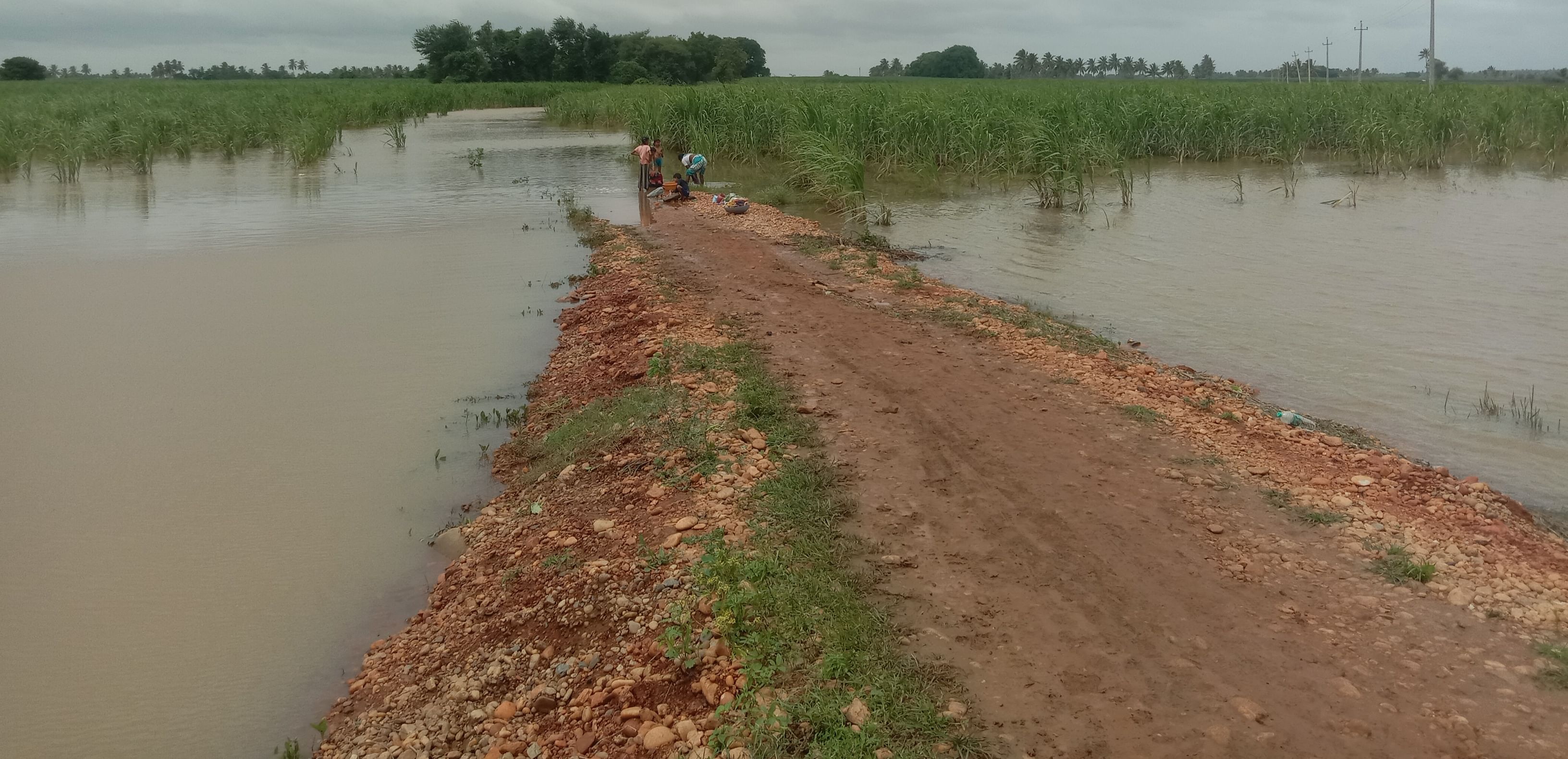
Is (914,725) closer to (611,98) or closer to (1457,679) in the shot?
(1457,679)

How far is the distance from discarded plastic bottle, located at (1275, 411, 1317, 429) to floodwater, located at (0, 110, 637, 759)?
4.80 meters

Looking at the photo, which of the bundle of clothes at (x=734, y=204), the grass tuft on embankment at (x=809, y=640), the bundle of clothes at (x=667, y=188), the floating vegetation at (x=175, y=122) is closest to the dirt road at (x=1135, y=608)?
the grass tuft on embankment at (x=809, y=640)

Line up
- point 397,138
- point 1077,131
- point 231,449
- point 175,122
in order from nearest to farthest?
1. point 231,449
2. point 1077,131
3. point 175,122
4. point 397,138

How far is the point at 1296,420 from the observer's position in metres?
6.02

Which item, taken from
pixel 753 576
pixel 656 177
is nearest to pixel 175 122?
pixel 656 177

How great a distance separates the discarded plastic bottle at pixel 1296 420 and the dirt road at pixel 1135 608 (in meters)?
1.07

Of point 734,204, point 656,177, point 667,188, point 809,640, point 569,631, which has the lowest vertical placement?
point 569,631

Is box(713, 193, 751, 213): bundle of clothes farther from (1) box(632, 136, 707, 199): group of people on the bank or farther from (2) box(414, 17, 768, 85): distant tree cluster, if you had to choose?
(2) box(414, 17, 768, 85): distant tree cluster

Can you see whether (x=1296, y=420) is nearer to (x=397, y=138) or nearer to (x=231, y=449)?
(x=231, y=449)

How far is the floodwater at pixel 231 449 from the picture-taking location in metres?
4.23

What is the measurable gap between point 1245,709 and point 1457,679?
76 centimetres

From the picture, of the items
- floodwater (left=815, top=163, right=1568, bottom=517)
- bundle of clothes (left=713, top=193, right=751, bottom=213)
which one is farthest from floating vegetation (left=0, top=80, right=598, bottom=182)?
floodwater (left=815, top=163, right=1568, bottom=517)

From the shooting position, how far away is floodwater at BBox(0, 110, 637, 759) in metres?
4.23

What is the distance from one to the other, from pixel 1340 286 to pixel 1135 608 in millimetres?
7959
